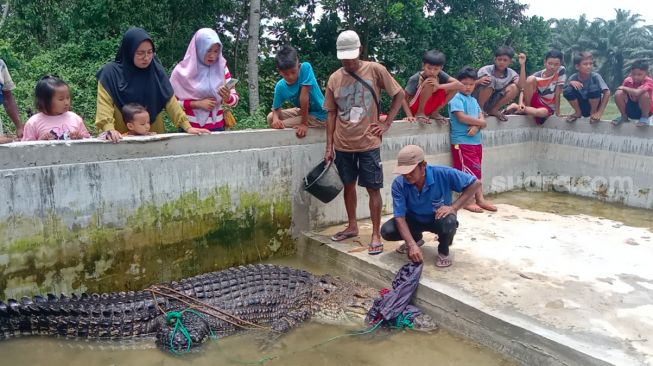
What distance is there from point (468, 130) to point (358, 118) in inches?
92.1

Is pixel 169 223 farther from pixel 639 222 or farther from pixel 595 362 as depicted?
pixel 639 222

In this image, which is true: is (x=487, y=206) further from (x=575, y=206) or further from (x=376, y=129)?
(x=376, y=129)

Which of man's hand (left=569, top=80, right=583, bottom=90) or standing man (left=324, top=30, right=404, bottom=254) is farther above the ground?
man's hand (left=569, top=80, right=583, bottom=90)

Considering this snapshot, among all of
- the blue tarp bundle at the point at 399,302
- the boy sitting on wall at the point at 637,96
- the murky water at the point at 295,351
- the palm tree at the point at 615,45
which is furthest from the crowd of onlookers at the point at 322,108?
the palm tree at the point at 615,45

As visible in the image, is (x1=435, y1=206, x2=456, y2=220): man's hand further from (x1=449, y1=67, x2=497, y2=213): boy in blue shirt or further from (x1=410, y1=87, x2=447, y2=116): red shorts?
(x1=410, y1=87, x2=447, y2=116): red shorts

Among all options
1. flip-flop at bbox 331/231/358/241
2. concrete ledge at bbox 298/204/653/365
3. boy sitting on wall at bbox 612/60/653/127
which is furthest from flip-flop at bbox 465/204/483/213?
boy sitting on wall at bbox 612/60/653/127

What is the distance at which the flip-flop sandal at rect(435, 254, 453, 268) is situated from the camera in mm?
4551

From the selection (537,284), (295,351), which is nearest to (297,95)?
(295,351)

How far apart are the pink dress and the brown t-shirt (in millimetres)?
2298

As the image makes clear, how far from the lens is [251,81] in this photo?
11.0 metres

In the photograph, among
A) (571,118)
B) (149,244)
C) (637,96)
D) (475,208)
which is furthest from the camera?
(571,118)

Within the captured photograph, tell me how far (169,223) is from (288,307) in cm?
138

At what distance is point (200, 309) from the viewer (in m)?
4.07

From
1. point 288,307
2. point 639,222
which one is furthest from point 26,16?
point 639,222
